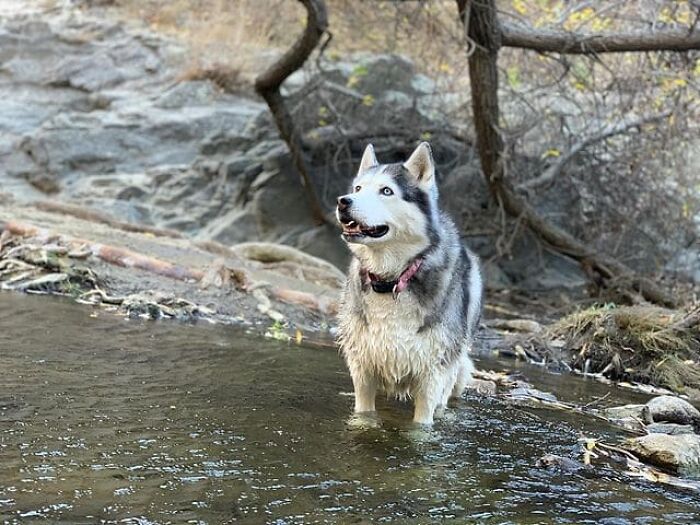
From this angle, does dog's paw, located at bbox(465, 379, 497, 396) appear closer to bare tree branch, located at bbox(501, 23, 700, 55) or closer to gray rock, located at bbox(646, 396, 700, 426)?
gray rock, located at bbox(646, 396, 700, 426)

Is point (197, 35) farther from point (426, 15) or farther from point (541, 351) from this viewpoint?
point (541, 351)

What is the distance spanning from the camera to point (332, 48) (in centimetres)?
1723

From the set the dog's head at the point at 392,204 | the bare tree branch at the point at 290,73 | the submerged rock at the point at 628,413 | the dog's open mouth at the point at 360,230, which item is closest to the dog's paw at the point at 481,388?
the submerged rock at the point at 628,413

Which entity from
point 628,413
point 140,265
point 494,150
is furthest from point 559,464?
point 494,150

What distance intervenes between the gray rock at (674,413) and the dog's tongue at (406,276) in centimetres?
232

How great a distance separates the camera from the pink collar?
15.1 ft

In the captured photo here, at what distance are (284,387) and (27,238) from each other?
249 inches

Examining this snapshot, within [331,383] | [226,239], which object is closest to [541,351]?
[331,383]

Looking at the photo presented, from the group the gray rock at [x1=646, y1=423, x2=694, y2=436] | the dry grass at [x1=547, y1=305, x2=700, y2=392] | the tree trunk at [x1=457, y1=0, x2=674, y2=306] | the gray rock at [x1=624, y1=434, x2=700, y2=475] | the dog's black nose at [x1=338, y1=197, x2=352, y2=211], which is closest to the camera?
the gray rock at [x1=624, y1=434, x2=700, y2=475]


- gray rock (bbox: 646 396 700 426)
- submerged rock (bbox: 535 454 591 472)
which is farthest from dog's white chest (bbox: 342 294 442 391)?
gray rock (bbox: 646 396 700 426)

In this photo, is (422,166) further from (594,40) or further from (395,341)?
(594,40)

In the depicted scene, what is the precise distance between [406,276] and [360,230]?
0.46 metres

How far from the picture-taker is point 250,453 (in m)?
3.58

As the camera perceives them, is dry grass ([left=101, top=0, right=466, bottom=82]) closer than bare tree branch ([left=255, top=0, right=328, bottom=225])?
No
